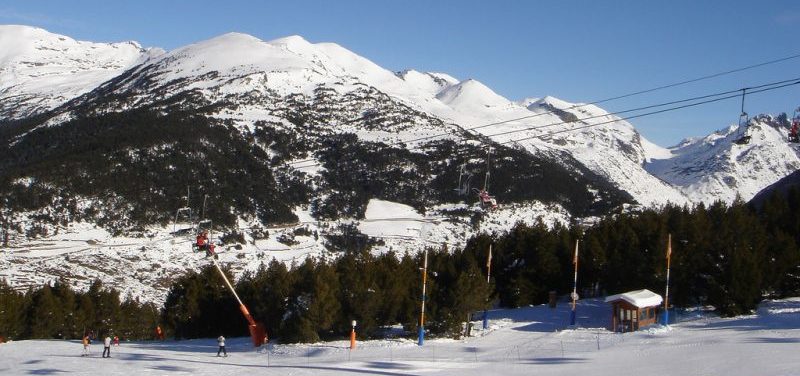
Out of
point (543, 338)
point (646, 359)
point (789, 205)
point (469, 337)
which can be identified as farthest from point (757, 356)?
point (789, 205)

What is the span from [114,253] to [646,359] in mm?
133866

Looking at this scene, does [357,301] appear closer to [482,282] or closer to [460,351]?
[482,282]

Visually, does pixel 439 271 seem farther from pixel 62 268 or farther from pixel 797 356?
pixel 62 268

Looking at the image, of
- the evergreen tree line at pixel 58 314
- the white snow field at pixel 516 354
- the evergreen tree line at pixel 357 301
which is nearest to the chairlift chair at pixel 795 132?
the white snow field at pixel 516 354

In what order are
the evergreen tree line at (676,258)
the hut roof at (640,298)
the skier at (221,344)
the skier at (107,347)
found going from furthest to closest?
the evergreen tree line at (676,258), the hut roof at (640,298), the skier at (107,347), the skier at (221,344)

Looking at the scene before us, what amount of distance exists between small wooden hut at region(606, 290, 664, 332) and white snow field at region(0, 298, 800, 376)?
3.22 ft

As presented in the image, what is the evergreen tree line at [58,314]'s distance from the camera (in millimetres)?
69438

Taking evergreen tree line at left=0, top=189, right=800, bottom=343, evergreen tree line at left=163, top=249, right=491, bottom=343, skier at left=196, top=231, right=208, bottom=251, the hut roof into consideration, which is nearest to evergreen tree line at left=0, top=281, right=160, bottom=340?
evergreen tree line at left=0, top=189, right=800, bottom=343

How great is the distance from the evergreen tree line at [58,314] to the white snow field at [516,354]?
56.3 feet

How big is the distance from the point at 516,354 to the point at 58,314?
4898 cm

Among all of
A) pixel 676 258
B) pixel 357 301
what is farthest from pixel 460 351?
pixel 676 258

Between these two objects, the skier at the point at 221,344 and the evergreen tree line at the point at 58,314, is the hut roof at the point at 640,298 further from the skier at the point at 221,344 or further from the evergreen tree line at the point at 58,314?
the evergreen tree line at the point at 58,314

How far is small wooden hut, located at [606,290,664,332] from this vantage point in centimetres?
4562

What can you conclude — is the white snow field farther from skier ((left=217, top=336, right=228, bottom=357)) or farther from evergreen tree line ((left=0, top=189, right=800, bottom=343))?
evergreen tree line ((left=0, top=189, right=800, bottom=343))
